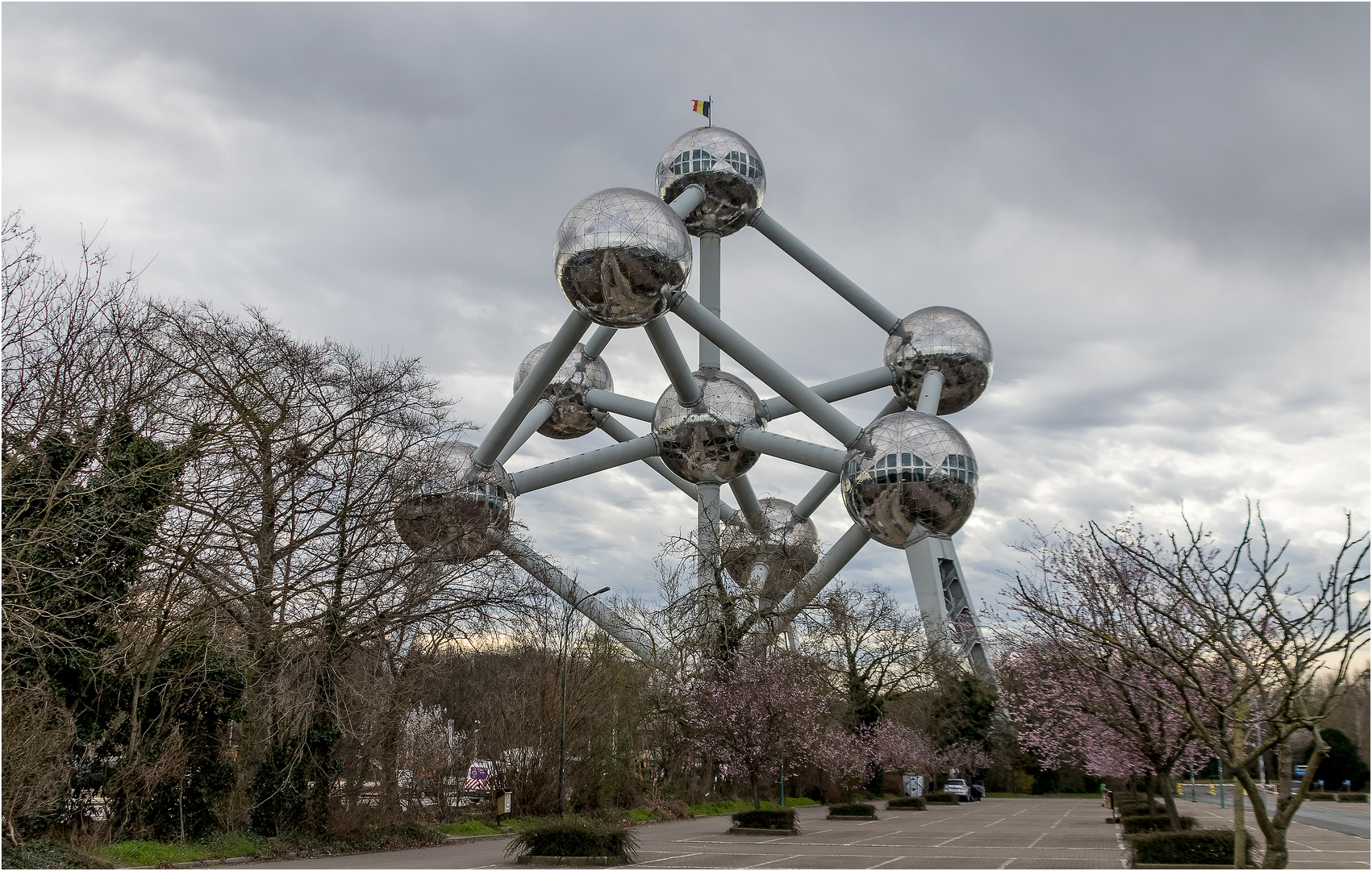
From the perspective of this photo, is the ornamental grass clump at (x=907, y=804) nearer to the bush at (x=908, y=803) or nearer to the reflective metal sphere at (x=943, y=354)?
the bush at (x=908, y=803)

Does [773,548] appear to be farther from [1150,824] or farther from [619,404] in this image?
[1150,824]

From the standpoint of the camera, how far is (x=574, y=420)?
83.6ft

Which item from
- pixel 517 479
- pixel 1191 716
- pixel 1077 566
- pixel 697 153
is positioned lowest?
pixel 1191 716

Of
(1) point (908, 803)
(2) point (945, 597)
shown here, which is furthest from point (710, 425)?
(2) point (945, 597)

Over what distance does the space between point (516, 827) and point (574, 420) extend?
29.9ft

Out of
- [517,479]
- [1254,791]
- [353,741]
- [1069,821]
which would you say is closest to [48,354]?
[353,741]

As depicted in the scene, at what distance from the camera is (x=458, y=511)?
1933 centimetres

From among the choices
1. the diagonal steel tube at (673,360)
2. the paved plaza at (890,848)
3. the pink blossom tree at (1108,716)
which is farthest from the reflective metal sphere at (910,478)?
the paved plaza at (890,848)

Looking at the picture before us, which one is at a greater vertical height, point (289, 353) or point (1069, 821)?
point (289, 353)

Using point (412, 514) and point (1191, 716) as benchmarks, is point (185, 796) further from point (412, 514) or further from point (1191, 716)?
point (1191, 716)

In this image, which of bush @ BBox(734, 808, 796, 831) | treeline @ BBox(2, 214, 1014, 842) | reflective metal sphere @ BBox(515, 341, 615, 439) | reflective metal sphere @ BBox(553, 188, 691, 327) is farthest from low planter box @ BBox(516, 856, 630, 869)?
reflective metal sphere @ BBox(515, 341, 615, 439)

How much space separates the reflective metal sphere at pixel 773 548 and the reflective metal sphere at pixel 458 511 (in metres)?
4.41

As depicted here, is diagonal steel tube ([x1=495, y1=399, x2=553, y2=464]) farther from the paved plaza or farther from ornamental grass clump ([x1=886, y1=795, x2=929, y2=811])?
ornamental grass clump ([x1=886, y1=795, x2=929, y2=811])

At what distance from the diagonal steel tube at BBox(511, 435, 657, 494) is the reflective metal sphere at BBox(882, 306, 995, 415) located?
5299 millimetres
